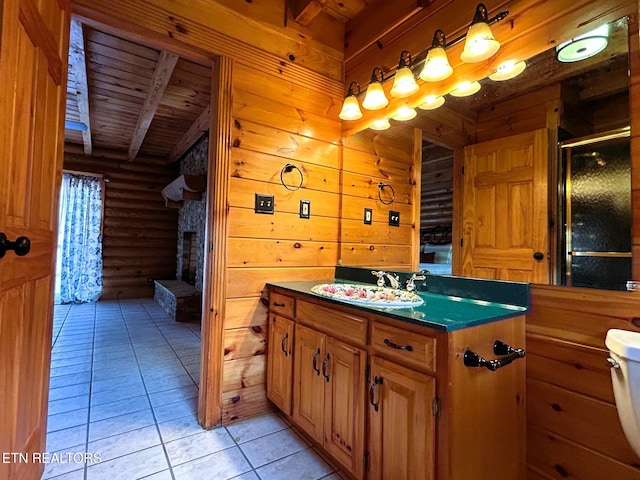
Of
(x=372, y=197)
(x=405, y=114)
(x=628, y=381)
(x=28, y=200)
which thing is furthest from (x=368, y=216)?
(x=28, y=200)

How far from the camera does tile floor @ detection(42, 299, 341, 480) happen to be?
55.3 inches

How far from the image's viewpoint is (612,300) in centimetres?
103

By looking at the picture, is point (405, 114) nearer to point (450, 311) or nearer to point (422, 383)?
point (450, 311)

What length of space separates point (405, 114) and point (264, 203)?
3.40ft

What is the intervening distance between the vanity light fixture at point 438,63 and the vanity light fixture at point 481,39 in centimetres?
14

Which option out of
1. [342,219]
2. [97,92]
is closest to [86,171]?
[97,92]

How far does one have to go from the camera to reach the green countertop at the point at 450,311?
0.97m

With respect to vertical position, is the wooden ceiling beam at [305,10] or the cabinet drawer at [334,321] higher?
the wooden ceiling beam at [305,10]

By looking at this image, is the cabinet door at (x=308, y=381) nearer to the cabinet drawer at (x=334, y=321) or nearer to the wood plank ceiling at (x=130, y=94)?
the cabinet drawer at (x=334, y=321)

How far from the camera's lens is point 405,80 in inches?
66.1

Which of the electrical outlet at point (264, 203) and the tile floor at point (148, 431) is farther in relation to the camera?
the electrical outlet at point (264, 203)

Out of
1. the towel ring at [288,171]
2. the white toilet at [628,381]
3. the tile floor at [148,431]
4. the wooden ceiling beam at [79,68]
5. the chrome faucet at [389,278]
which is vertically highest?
the wooden ceiling beam at [79,68]

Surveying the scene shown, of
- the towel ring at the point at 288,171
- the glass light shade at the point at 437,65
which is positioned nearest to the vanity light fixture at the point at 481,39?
the glass light shade at the point at 437,65

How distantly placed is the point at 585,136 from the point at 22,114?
1.96 meters
